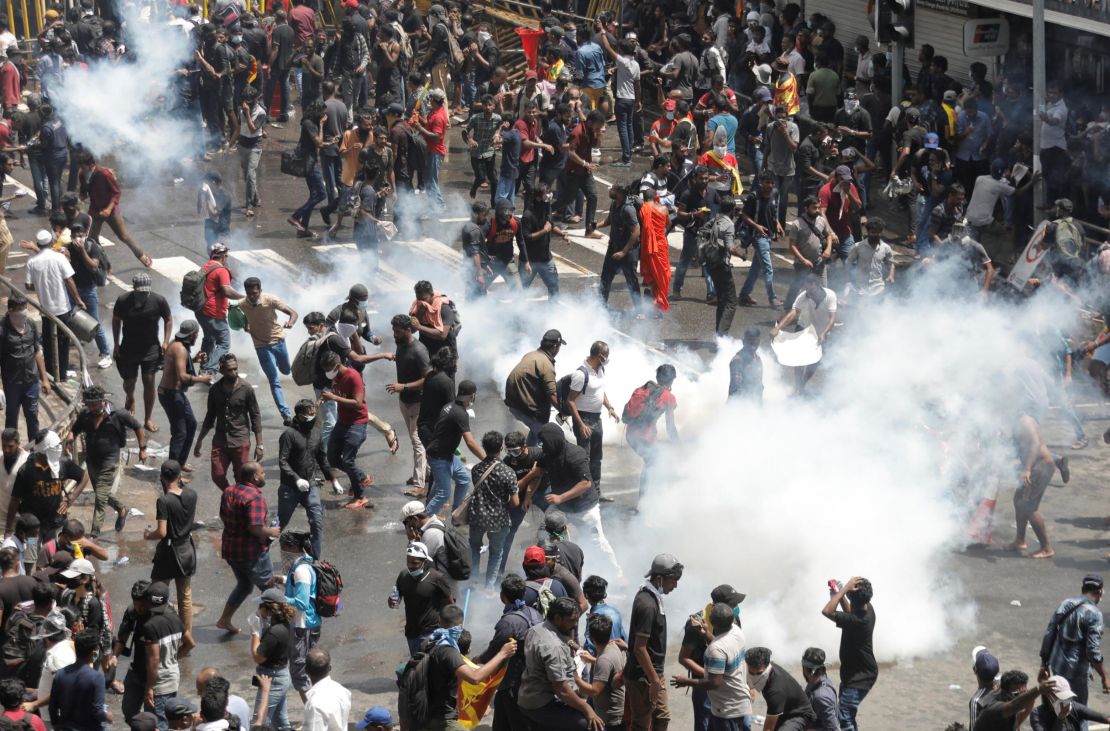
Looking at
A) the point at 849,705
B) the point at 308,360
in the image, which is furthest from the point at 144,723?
the point at 308,360

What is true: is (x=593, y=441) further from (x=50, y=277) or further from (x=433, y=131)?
(x=433, y=131)

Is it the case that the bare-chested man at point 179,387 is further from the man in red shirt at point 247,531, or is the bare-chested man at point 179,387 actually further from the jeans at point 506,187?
the jeans at point 506,187


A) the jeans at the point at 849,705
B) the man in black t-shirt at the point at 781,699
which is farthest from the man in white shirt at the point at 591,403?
the man in black t-shirt at the point at 781,699

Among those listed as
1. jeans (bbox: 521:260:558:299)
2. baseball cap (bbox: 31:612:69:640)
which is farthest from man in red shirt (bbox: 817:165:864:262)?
baseball cap (bbox: 31:612:69:640)

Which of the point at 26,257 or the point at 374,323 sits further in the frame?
the point at 26,257

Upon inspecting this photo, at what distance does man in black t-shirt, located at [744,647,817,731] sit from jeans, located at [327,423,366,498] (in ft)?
15.4

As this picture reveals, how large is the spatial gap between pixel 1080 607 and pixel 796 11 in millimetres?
14553

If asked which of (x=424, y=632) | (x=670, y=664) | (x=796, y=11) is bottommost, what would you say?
(x=670, y=664)

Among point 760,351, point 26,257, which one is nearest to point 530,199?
point 760,351

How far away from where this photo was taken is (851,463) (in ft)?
42.5

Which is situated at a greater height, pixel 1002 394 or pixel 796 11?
pixel 796 11

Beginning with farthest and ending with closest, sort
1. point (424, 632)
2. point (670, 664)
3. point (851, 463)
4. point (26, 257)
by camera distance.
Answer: point (26, 257) < point (851, 463) < point (670, 664) < point (424, 632)

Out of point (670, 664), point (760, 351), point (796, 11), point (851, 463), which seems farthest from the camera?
point (796, 11)

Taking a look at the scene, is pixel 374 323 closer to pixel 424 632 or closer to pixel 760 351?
pixel 760 351
